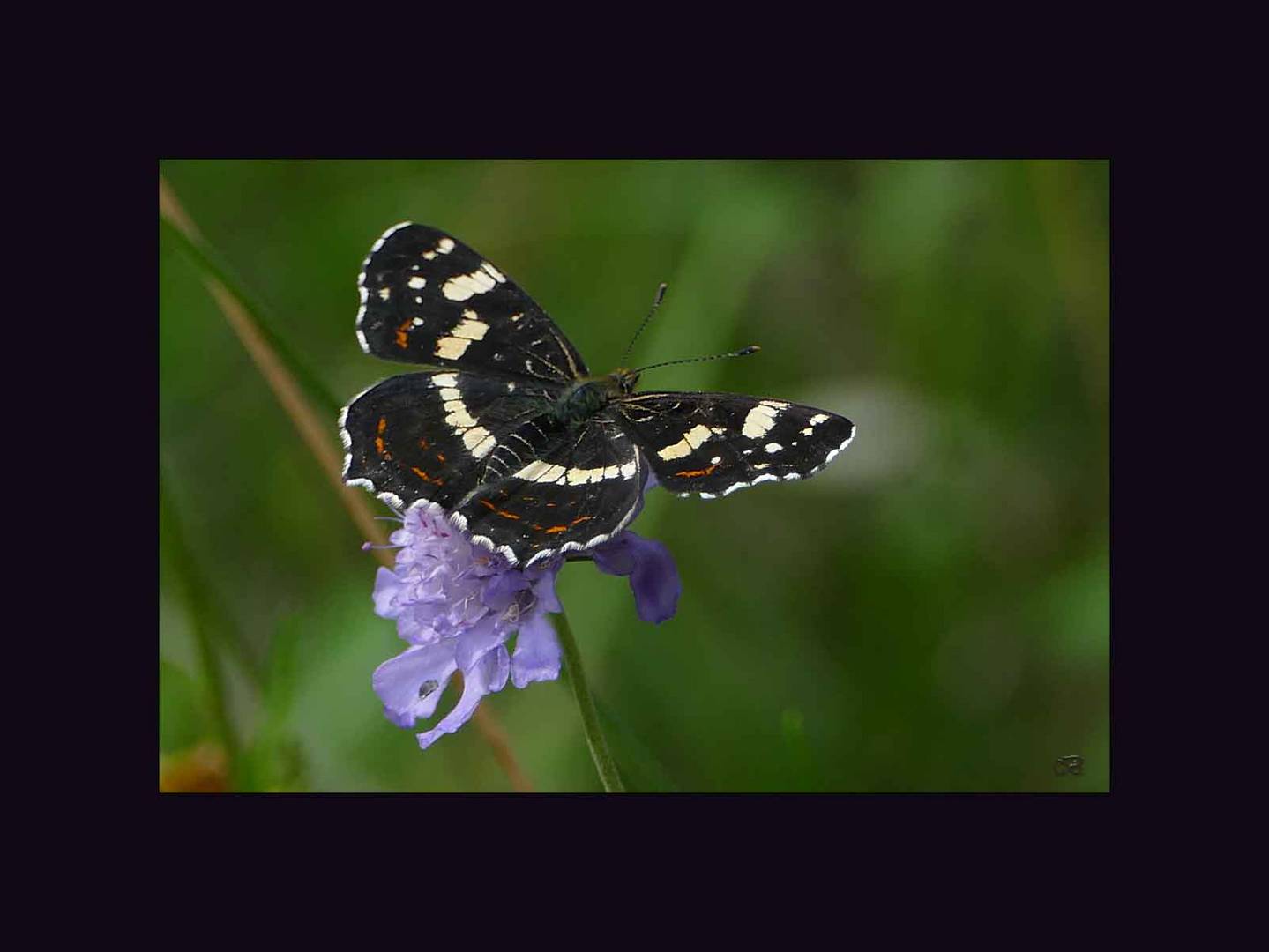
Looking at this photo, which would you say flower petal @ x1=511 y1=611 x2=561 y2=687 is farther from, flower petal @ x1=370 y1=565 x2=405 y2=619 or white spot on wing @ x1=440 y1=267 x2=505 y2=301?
white spot on wing @ x1=440 y1=267 x2=505 y2=301

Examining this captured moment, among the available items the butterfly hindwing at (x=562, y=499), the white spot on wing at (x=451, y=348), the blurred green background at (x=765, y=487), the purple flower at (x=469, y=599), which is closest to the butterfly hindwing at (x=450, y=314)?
the white spot on wing at (x=451, y=348)

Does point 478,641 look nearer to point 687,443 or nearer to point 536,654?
point 536,654

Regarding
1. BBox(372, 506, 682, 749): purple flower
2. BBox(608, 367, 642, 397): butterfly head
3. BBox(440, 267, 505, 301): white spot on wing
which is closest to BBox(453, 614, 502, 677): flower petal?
BBox(372, 506, 682, 749): purple flower

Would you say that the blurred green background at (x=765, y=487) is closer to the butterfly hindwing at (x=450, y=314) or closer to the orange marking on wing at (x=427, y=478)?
the butterfly hindwing at (x=450, y=314)

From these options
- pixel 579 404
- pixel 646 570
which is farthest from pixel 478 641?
pixel 579 404

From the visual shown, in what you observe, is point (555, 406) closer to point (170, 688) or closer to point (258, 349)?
point (258, 349)

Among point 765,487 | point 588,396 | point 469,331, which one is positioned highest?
point 469,331
